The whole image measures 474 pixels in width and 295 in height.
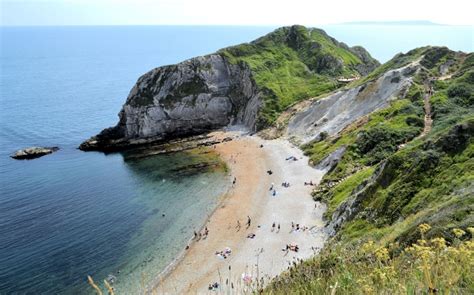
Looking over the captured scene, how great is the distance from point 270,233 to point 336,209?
7.92 metres

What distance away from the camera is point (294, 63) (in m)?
115

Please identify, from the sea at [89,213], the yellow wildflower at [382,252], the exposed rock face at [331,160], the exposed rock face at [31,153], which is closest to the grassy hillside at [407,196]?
the yellow wildflower at [382,252]

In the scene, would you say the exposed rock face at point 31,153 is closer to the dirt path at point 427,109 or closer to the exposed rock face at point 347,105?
the exposed rock face at point 347,105

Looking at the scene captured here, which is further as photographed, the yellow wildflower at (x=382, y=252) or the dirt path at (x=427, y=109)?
the dirt path at (x=427, y=109)

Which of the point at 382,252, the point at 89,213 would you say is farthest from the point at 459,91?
the point at 382,252

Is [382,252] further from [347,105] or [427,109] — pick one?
[347,105]

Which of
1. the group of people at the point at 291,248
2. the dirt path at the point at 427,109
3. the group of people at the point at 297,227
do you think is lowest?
the group of people at the point at 291,248

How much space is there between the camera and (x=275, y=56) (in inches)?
4569

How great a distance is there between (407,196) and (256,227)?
19.3m

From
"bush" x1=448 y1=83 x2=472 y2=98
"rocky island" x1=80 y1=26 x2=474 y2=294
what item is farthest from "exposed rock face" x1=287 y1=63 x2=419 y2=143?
"bush" x1=448 y1=83 x2=472 y2=98

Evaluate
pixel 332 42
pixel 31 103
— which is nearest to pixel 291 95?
pixel 332 42

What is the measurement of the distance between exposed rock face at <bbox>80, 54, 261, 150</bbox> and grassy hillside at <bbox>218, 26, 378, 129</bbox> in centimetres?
357

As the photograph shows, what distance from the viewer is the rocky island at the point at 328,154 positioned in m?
11.9

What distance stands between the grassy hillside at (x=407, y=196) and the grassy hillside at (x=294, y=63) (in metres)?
19.3
